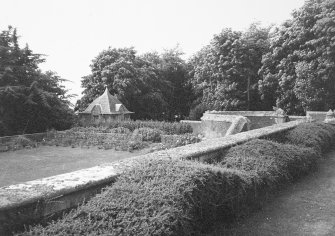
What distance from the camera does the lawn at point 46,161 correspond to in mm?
11506

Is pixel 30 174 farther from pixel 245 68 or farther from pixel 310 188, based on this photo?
pixel 245 68

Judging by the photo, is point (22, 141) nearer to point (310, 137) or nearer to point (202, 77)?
point (310, 137)

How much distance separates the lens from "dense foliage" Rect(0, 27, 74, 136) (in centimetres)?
2025

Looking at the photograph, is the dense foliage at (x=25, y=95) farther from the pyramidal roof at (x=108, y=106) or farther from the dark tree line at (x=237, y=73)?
the dark tree line at (x=237, y=73)

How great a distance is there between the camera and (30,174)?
454 inches

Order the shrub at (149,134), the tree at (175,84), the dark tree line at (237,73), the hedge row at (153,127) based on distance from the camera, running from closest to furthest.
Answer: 1. the shrub at (149,134)
2. the hedge row at (153,127)
3. the dark tree line at (237,73)
4. the tree at (175,84)

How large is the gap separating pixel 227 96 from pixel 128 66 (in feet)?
31.5

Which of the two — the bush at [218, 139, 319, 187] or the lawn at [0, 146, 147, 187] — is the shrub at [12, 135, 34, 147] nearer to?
the lawn at [0, 146, 147, 187]

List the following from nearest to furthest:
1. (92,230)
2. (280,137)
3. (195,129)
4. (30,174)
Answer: (92,230) < (280,137) < (30,174) < (195,129)

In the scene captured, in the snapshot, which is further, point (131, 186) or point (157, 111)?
point (157, 111)

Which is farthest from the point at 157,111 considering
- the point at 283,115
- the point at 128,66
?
the point at 283,115

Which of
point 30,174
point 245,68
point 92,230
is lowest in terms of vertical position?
point 30,174

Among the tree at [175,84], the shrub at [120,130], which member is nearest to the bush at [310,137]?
the shrub at [120,130]

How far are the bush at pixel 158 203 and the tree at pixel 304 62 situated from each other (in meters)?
23.2
